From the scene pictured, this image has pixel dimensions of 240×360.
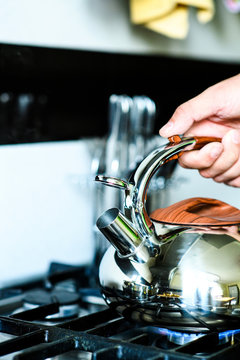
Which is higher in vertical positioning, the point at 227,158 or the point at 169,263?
the point at 227,158

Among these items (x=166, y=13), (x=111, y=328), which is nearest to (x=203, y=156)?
(x=111, y=328)

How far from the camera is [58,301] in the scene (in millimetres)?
855

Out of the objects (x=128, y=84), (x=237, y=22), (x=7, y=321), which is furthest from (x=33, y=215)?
(x=237, y=22)

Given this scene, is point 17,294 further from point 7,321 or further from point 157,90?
point 157,90

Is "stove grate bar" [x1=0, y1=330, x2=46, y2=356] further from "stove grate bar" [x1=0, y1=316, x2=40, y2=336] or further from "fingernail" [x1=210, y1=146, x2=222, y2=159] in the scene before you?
"fingernail" [x1=210, y1=146, x2=222, y2=159]

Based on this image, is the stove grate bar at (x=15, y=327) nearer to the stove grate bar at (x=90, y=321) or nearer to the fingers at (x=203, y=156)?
the stove grate bar at (x=90, y=321)

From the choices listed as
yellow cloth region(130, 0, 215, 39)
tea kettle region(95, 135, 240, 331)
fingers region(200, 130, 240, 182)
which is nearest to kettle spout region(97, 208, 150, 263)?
tea kettle region(95, 135, 240, 331)

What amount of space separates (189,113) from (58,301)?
12.7 inches

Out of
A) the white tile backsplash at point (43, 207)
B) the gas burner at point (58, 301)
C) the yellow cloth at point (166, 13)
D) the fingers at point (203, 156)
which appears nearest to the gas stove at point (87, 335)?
the gas burner at point (58, 301)

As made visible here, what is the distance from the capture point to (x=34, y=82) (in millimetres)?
1379

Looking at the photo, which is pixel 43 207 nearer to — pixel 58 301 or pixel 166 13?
pixel 58 301

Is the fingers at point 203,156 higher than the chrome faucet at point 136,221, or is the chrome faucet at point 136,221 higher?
the fingers at point 203,156

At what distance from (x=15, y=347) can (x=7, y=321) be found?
8cm

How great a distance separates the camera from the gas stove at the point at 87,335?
0.63 metres
